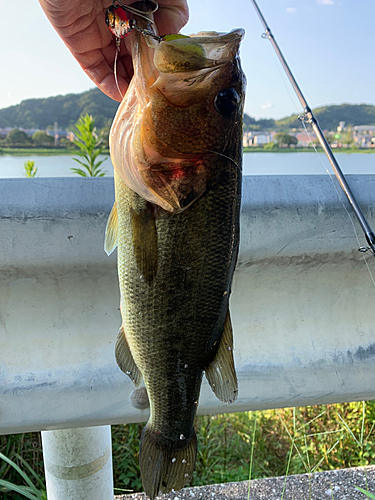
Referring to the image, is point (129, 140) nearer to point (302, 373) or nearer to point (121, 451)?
point (302, 373)

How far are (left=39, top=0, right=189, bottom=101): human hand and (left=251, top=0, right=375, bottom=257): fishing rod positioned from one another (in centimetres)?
85

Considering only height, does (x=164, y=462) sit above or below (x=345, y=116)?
below

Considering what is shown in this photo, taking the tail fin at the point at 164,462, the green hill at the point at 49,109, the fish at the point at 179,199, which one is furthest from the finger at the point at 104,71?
the green hill at the point at 49,109

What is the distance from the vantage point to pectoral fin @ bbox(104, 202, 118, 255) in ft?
4.14

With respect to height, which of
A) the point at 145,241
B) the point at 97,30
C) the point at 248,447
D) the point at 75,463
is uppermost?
the point at 97,30

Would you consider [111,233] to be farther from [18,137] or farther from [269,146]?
[18,137]

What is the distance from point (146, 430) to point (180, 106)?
3.34 feet

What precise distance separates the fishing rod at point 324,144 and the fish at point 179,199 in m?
0.61

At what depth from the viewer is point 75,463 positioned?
5.55 feet

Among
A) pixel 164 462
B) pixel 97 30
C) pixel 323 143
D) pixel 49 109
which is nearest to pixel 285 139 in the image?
pixel 323 143

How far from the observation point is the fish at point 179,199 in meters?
1.08

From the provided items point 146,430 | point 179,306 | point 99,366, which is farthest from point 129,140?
point 146,430

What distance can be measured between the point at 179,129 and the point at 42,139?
2.86 meters

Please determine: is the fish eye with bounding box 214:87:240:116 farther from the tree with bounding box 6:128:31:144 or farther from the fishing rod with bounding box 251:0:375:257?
the tree with bounding box 6:128:31:144
